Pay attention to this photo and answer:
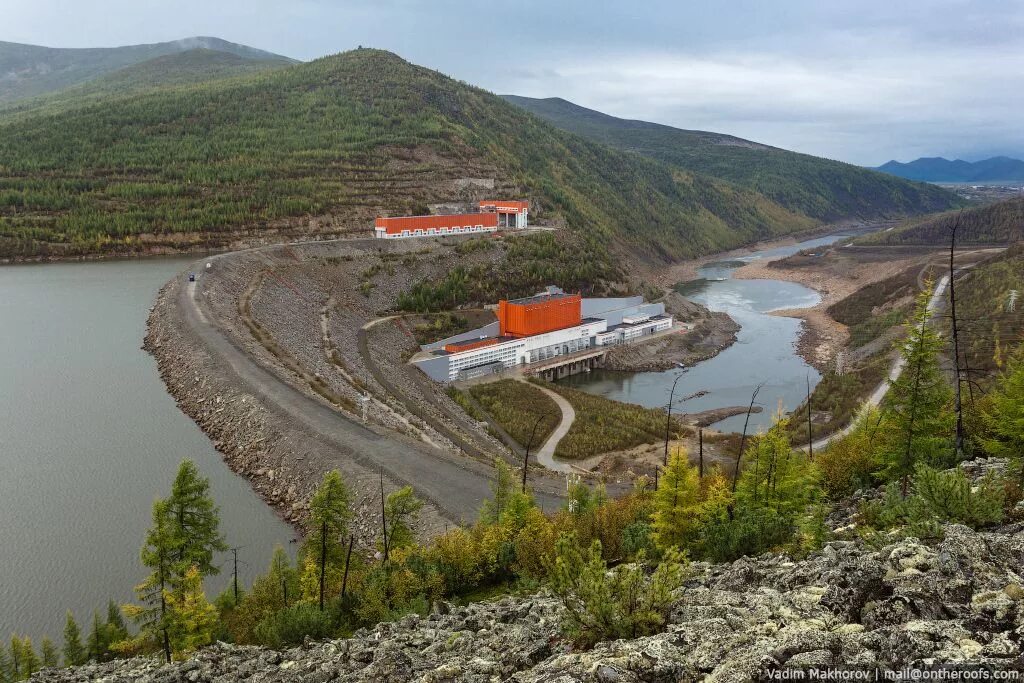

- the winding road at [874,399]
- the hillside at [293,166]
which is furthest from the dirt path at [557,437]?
the hillside at [293,166]

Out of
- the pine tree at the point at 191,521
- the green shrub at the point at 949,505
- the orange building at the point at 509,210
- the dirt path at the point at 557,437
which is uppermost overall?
the orange building at the point at 509,210

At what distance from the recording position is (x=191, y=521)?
65.8 feet

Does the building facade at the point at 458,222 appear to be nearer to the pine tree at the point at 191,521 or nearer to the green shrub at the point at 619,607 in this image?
the pine tree at the point at 191,521

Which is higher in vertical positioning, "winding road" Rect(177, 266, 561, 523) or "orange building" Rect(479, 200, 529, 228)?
"orange building" Rect(479, 200, 529, 228)

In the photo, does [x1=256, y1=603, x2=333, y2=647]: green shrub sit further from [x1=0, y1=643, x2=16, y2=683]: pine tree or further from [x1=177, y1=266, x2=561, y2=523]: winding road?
[x1=177, y1=266, x2=561, y2=523]: winding road

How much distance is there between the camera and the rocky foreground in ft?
24.3

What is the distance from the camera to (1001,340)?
52.7 metres

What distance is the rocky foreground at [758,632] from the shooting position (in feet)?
24.3

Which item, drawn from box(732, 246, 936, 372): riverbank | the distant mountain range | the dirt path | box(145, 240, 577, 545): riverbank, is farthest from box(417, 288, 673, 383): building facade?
box(732, 246, 936, 372): riverbank

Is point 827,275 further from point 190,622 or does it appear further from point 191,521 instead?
point 190,622

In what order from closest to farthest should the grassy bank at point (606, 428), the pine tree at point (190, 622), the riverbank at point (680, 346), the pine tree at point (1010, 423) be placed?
the pine tree at point (190, 622)
the pine tree at point (1010, 423)
the grassy bank at point (606, 428)
the riverbank at point (680, 346)

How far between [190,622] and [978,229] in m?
161

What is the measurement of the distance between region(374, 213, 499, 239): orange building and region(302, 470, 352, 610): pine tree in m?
68.9

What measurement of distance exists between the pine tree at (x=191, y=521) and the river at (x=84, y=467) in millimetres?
3851
